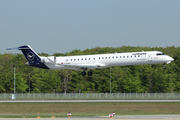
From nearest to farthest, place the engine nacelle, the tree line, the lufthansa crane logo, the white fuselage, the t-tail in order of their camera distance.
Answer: the white fuselage, the engine nacelle, the t-tail, the lufthansa crane logo, the tree line

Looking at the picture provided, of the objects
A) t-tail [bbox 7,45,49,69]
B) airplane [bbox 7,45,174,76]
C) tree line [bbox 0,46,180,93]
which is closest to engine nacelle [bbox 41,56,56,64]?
airplane [bbox 7,45,174,76]

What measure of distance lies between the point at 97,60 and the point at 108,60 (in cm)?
208

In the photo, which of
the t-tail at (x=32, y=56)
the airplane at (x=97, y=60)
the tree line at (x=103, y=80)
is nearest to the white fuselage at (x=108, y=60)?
the airplane at (x=97, y=60)

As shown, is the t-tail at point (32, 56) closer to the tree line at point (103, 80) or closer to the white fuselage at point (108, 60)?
the white fuselage at point (108, 60)

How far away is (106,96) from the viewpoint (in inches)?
2613

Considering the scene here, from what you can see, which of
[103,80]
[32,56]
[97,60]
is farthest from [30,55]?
[103,80]

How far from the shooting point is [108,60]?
52.0 meters

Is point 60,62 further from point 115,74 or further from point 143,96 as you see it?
point 115,74

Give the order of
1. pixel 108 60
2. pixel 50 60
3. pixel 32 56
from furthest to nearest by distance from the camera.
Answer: pixel 32 56, pixel 50 60, pixel 108 60

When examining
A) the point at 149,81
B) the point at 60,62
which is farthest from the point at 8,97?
the point at 149,81

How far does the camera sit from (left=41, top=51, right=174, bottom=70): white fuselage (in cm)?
5028

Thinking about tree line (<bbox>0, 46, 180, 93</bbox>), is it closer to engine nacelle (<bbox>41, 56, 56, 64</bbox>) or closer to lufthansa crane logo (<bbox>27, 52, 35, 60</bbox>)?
lufthansa crane logo (<bbox>27, 52, 35, 60</bbox>)

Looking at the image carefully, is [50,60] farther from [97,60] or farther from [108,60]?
[108,60]

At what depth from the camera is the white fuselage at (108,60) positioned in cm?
5028
